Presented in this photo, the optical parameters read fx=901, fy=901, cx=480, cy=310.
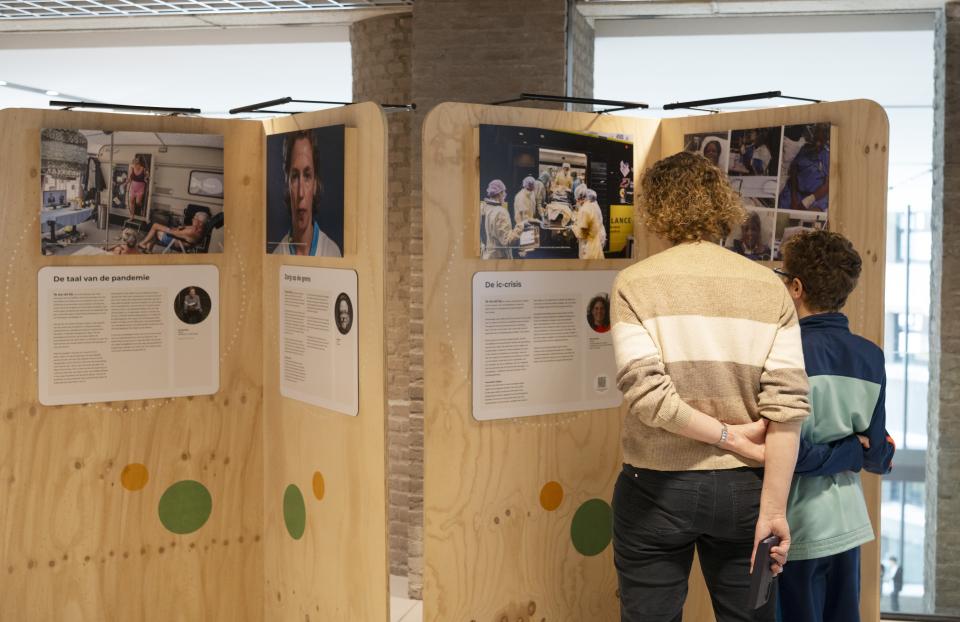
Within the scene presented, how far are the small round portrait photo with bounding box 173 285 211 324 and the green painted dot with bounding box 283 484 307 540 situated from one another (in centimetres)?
68

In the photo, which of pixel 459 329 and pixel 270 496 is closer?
pixel 459 329

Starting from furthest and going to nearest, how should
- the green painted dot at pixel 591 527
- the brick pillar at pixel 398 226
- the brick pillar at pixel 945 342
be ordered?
the brick pillar at pixel 398 226 < the brick pillar at pixel 945 342 < the green painted dot at pixel 591 527

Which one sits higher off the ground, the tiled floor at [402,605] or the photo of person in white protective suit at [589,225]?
the photo of person in white protective suit at [589,225]

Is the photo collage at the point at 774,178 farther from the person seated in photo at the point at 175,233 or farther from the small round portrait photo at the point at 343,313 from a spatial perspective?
the person seated in photo at the point at 175,233

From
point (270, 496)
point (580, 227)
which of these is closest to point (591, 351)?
point (580, 227)

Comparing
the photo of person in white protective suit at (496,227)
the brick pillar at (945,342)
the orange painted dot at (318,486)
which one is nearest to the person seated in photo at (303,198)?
the photo of person in white protective suit at (496,227)

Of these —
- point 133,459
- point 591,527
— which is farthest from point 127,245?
point 591,527

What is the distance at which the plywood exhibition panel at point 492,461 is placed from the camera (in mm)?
2805

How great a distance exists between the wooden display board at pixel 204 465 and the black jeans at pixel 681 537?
0.81 m

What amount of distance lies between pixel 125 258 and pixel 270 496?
1.00m

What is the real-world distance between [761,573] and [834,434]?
1.71 ft

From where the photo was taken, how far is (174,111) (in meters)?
3.16

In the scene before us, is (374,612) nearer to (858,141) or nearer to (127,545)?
(127,545)

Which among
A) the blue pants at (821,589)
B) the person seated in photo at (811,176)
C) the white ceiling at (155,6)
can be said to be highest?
the white ceiling at (155,6)
